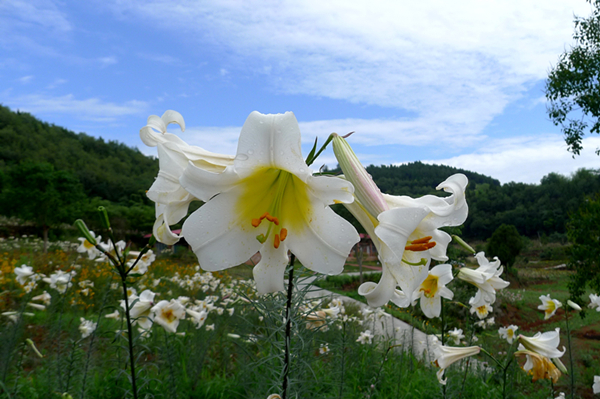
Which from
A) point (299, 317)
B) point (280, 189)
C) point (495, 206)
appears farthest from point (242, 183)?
point (495, 206)

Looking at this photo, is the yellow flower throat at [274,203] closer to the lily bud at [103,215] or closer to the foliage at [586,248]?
the lily bud at [103,215]

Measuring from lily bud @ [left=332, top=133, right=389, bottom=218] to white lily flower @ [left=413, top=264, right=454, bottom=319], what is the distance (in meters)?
0.75

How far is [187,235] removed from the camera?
0.80 meters

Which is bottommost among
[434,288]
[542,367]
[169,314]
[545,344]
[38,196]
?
[542,367]

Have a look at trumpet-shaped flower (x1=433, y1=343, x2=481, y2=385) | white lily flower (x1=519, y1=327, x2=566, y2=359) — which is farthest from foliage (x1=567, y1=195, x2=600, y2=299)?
trumpet-shaped flower (x1=433, y1=343, x2=481, y2=385)

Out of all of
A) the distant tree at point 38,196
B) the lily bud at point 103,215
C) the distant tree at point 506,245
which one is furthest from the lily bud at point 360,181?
the distant tree at point 506,245

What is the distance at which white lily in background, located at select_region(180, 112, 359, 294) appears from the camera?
75cm

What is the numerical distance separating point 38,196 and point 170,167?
2031 cm

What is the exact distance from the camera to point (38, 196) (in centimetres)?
1712

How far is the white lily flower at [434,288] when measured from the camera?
145 cm

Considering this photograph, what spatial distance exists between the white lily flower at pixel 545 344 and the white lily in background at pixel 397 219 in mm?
1644

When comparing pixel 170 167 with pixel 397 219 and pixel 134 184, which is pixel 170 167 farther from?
pixel 134 184

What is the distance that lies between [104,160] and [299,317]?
5508 cm

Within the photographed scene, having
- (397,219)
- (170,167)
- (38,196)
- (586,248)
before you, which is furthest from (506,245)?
(38,196)
